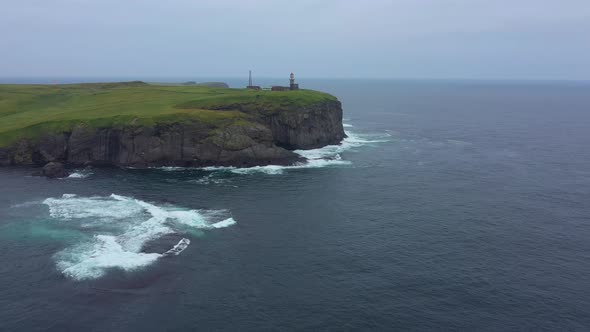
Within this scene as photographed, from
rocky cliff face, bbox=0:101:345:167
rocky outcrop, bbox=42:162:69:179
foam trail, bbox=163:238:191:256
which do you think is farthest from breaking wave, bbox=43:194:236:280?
rocky cliff face, bbox=0:101:345:167

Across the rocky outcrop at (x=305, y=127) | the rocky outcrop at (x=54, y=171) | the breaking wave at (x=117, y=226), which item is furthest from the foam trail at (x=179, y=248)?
the rocky outcrop at (x=305, y=127)

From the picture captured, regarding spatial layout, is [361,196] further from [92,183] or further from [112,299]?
[92,183]

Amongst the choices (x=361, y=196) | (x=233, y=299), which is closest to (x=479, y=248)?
(x=361, y=196)

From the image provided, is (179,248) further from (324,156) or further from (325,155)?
(325,155)

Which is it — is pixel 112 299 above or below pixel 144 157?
below

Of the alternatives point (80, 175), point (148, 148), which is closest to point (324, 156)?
point (148, 148)

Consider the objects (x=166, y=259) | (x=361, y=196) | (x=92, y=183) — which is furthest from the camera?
(x=92, y=183)

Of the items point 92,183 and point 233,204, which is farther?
point 92,183

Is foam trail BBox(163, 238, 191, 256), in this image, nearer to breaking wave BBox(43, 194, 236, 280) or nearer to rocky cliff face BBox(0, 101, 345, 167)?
breaking wave BBox(43, 194, 236, 280)
